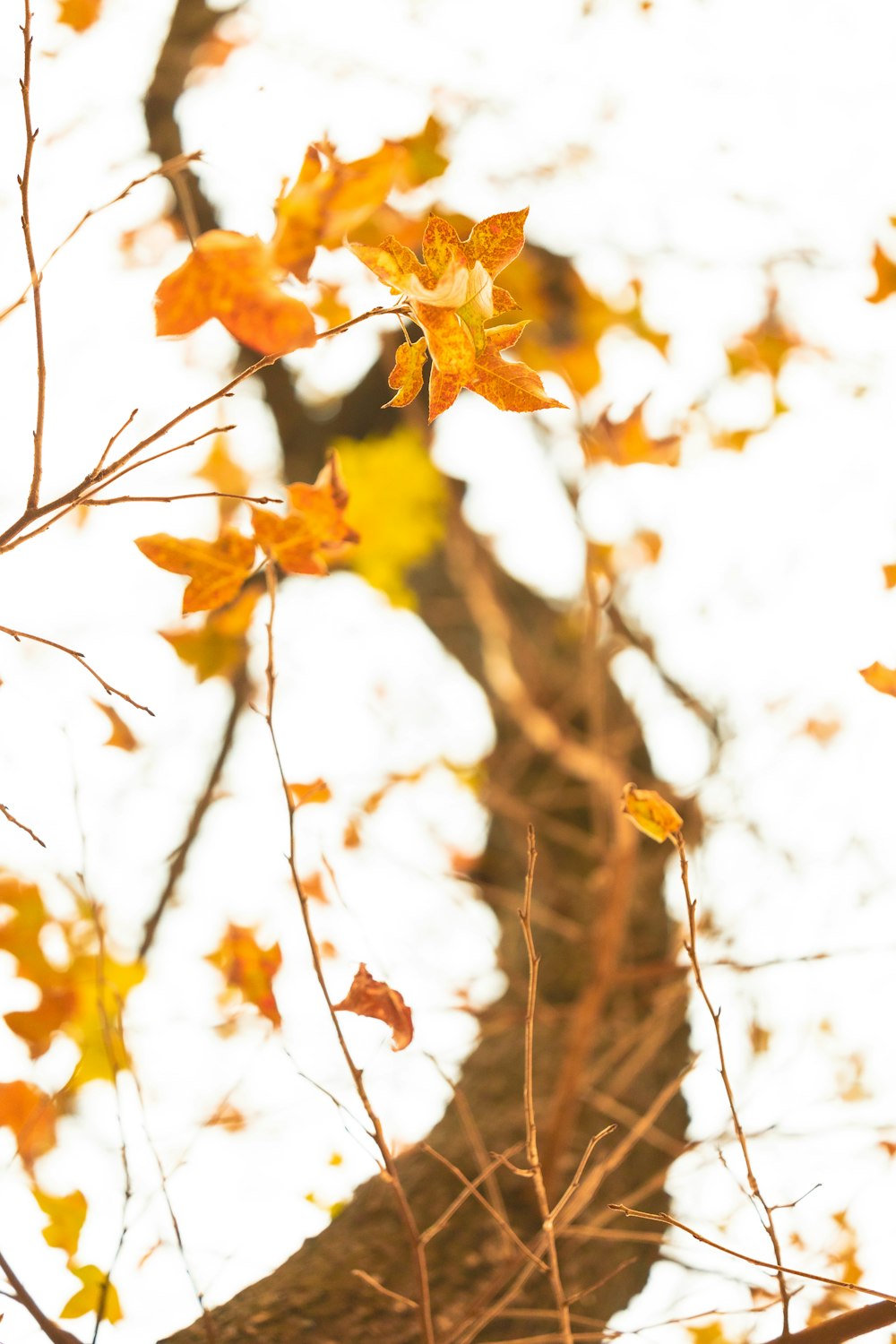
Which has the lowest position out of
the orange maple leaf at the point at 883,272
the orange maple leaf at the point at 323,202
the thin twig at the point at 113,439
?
the thin twig at the point at 113,439

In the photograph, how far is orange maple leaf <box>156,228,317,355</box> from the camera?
90cm

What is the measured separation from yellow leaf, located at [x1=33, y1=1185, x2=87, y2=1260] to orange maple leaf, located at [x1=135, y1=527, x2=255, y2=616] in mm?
736

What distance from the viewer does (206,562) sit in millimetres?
999

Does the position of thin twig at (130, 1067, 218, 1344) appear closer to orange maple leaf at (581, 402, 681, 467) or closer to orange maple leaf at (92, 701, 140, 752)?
orange maple leaf at (92, 701, 140, 752)

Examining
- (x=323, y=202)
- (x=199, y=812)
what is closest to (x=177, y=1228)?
(x=323, y=202)

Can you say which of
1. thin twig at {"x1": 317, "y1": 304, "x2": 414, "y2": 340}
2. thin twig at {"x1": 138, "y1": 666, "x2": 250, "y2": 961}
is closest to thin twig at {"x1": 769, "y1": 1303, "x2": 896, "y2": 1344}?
thin twig at {"x1": 317, "y1": 304, "x2": 414, "y2": 340}

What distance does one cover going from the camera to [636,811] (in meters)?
0.89

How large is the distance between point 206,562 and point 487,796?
114 centimetres

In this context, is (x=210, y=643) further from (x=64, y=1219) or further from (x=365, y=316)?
(x=365, y=316)

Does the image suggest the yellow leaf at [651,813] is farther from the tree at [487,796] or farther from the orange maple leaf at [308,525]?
the orange maple leaf at [308,525]

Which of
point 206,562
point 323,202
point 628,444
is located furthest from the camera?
point 628,444

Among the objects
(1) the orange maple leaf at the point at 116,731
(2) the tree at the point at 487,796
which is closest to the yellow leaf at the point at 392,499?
(2) the tree at the point at 487,796

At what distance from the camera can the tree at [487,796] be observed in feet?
2.53

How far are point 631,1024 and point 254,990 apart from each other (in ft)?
2.73
